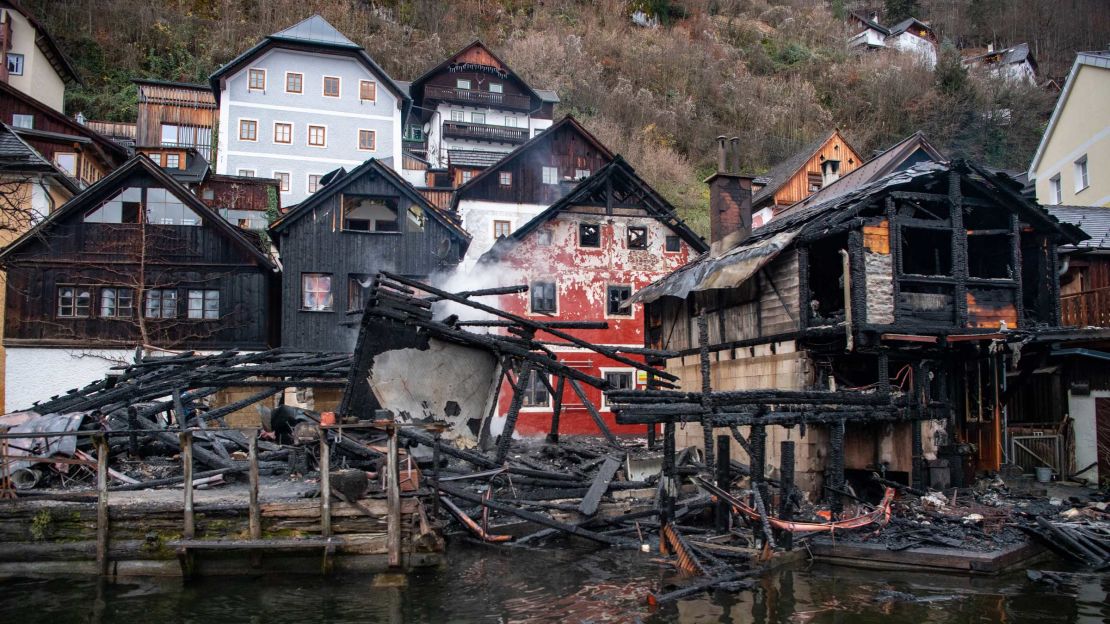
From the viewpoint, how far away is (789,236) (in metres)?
19.4

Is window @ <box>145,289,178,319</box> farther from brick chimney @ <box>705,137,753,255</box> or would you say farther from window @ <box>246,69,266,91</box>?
brick chimney @ <box>705,137,753,255</box>

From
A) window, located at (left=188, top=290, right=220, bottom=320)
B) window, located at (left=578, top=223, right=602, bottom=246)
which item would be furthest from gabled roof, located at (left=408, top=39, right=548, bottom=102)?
window, located at (left=188, top=290, right=220, bottom=320)

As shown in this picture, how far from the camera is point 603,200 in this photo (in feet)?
109

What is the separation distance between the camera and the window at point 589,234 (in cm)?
3288

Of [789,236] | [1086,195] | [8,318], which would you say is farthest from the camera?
[1086,195]

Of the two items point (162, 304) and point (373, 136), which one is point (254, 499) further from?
point (373, 136)

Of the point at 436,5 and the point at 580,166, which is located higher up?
the point at 436,5

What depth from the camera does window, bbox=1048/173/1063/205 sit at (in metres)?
37.6

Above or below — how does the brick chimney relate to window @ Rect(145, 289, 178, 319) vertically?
above

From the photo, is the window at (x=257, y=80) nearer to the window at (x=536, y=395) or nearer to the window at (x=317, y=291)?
the window at (x=317, y=291)

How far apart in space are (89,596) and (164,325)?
20161 mm

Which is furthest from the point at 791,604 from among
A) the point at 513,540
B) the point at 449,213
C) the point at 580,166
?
the point at 580,166

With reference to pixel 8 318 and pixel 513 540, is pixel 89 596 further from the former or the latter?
pixel 8 318

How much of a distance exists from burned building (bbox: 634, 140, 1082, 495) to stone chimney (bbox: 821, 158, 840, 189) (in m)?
23.5
